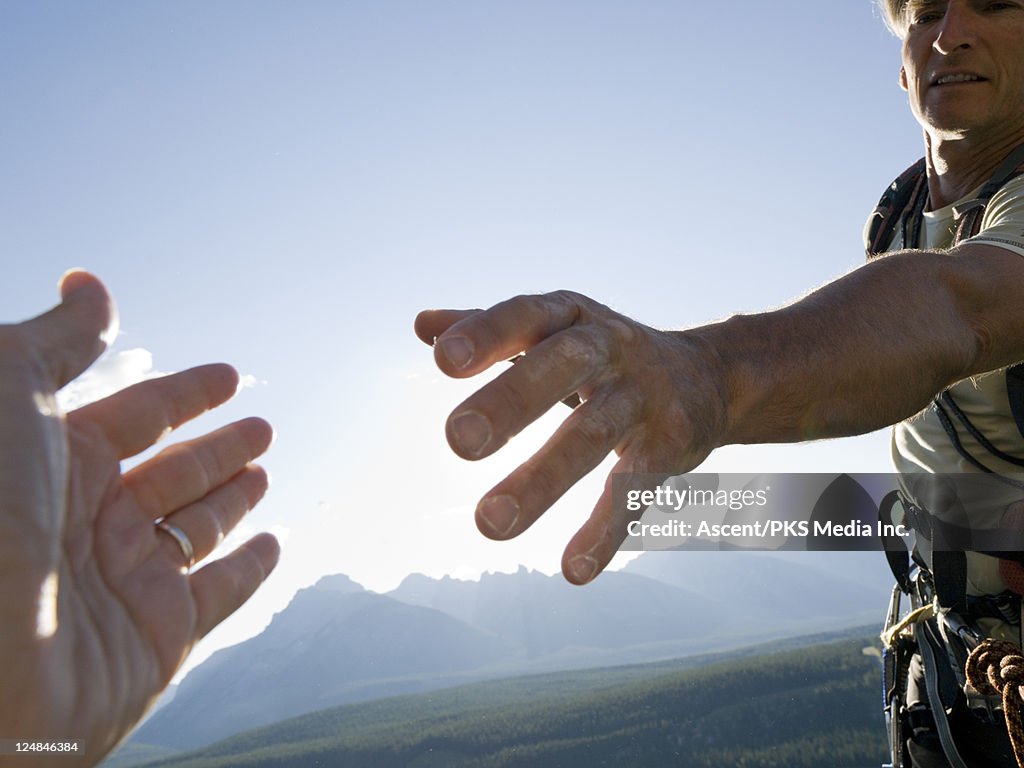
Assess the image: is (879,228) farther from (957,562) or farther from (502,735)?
(502,735)

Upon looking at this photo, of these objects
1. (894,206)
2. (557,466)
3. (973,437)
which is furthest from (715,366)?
(894,206)

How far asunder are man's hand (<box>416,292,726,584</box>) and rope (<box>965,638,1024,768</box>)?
8.97 ft

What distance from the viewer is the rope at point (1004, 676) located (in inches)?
148

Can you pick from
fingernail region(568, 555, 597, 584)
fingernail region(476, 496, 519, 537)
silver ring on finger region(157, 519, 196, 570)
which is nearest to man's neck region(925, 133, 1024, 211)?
fingernail region(568, 555, 597, 584)

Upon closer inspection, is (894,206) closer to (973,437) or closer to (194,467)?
(973,437)

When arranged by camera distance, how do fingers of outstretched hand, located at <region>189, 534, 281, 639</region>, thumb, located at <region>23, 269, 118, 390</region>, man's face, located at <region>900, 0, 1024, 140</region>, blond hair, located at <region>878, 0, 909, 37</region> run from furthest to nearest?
blond hair, located at <region>878, 0, 909, 37</region> → man's face, located at <region>900, 0, 1024, 140</region> → fingers of outstretched hand, located at <region>189, 534, 281, 639</region> → thumb, located at <region>23, 269, 118, 390</region>

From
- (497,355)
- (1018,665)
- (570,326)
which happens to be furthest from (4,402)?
(1018,665)

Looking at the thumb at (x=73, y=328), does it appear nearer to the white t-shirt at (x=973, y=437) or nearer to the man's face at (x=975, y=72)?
the white t-shirt at (x=973, y=437)

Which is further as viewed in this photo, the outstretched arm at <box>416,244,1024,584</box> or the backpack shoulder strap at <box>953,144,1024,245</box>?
the backpack shoulder strap at <box>953,144,1024,245</box>

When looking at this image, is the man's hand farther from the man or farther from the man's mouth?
the man's mouth

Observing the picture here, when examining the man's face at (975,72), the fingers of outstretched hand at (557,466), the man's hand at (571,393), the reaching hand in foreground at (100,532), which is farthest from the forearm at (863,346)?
the man's face at (975,72)

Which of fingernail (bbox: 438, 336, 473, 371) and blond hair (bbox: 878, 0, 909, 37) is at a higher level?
blond hair (bbox: 878, 0, 909, 37)

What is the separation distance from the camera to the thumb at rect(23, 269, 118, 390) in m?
2.61

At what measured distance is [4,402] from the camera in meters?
2.47
